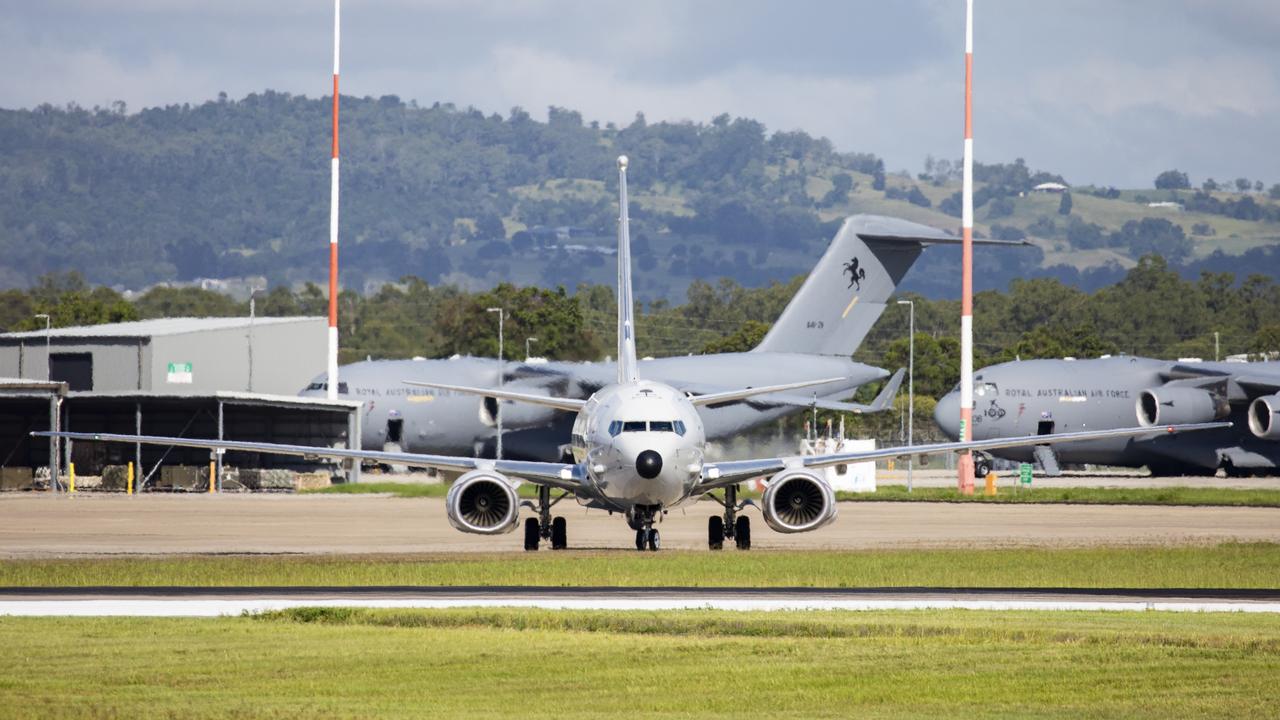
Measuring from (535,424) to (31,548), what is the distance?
1624 inches

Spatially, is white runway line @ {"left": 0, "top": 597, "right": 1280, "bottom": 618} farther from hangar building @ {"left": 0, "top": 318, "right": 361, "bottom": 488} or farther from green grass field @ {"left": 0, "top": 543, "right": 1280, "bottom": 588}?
hangar building @ {"left": 0, "top": 318, "right": 361, "bottom": 488}

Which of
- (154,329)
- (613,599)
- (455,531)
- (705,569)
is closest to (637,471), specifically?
(705,569)

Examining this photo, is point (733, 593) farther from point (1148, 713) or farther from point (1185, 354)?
point (1185, 354)

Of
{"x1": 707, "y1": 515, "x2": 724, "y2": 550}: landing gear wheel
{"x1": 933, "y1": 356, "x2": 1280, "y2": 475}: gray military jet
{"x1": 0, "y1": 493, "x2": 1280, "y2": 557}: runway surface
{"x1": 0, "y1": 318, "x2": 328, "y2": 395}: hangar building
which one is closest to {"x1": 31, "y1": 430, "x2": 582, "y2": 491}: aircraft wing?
{"x1": 0, "y1": 493, "x2": 1280, "y2": 557}: runway surface

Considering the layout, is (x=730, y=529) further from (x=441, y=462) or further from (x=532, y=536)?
(x=441, y=462)

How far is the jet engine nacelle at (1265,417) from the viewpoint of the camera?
2707 inches

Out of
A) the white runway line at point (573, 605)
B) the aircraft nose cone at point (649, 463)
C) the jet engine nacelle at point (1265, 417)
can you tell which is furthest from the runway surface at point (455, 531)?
the jet engine nacelle at point (1265, 417)

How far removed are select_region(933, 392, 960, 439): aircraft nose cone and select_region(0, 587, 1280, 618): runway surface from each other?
1842 inches

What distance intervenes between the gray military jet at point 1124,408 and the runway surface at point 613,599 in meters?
47.9

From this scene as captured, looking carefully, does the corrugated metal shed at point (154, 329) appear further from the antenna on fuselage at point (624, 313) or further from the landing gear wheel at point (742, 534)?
the landing gear wheel at point (742, 534)

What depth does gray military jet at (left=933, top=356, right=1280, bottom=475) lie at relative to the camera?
71.2 meters

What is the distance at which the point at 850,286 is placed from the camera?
2589 inches

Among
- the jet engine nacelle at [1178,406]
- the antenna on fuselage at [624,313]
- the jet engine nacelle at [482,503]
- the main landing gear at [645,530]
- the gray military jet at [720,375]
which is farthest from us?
the jet engine nacelle at [1178,406]

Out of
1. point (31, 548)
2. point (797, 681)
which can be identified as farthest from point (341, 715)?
point (31, 548)
